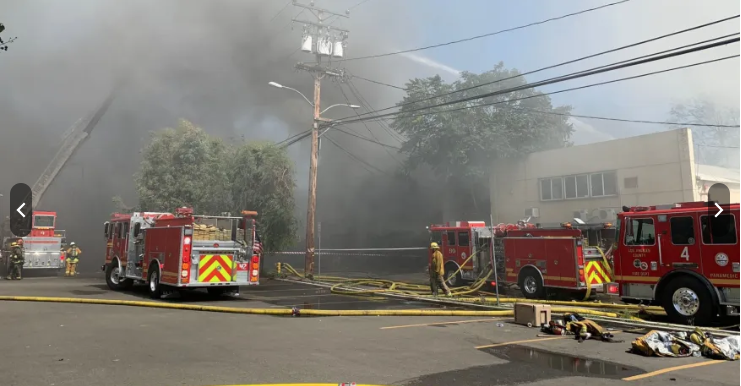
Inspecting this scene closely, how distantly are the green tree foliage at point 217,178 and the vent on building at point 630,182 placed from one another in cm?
1621

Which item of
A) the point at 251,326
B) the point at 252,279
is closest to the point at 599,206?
the point at 252,279

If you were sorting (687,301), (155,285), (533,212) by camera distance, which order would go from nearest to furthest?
(687,301) < (155,285) < (533,212)

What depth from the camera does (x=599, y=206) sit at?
25922mm

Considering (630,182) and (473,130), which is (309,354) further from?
(473,130)

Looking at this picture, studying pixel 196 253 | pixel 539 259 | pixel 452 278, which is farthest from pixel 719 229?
pixel 196 253

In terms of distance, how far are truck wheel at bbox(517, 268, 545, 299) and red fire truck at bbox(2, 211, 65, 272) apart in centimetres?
2139

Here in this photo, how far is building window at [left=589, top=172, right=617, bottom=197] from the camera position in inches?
984

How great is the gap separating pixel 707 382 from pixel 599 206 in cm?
2233

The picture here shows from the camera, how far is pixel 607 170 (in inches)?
993

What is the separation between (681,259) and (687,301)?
2.54 feet

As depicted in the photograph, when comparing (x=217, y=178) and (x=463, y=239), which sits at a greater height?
(x=217, y=178)

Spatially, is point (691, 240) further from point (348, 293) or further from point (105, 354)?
point (105, 354)

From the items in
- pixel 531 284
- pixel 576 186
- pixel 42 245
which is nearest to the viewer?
pixel 531 284

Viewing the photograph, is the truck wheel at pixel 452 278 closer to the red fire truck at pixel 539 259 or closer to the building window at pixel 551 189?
the red fire truck at pixel 539 259
